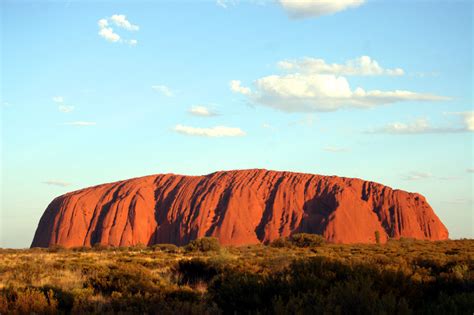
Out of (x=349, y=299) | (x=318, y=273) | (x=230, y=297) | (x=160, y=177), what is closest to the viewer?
(x=349, y=299)

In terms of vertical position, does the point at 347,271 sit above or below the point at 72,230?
above

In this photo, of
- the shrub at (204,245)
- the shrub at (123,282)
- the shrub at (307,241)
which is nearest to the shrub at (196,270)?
the shrub at (123,282)

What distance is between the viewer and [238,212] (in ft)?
229

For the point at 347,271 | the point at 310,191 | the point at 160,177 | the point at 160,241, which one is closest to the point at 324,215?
the point at 310,191

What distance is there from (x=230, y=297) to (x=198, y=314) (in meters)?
1.21

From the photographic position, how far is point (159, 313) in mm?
6410

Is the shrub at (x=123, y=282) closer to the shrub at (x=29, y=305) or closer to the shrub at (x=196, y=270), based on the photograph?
the shrub at (x=29, y=305)

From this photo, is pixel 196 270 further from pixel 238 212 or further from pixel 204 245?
pixel 238 212

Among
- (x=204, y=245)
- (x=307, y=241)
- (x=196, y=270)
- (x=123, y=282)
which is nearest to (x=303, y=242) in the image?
(x=307, y=241)

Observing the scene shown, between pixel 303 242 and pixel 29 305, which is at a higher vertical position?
pixel 29 305

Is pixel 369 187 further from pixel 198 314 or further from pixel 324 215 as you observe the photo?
pixel 198 314

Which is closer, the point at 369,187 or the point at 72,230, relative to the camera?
the point at 72,230

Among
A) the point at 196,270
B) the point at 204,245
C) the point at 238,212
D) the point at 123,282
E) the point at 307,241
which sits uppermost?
the point at 123,282

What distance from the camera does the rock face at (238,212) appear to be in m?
67.4
